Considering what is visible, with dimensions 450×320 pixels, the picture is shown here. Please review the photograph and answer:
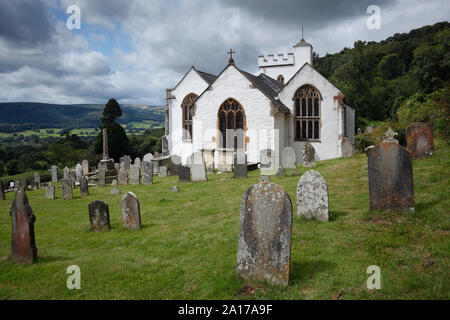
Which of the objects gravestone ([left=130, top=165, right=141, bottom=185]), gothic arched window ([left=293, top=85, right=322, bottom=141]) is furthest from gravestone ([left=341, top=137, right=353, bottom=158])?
gravestone ([left=130, top=165, right=141, bottom=185])

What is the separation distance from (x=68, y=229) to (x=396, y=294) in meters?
8.49

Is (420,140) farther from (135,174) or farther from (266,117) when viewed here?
(135,174)

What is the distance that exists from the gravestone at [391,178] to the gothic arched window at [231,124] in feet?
45.1

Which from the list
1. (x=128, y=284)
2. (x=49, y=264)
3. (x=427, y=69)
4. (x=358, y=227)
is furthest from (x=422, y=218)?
(x=427, y=69)

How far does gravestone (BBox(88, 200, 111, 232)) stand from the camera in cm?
819

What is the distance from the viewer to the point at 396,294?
382cm

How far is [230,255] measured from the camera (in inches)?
217

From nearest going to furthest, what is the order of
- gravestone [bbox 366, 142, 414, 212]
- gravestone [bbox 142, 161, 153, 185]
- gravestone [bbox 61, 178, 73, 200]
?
gravestone [bbox 366, 142, 414, 212]
gravestone [bbox 61, 178, 73, 200]
gravestone [bbox 142, 161, 153, 185]

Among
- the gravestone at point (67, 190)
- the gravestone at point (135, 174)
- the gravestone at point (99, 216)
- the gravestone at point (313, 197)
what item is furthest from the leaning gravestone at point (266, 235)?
the gravestone at point (135, 174)

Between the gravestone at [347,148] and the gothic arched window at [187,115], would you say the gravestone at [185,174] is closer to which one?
the gravestone at [347,148]

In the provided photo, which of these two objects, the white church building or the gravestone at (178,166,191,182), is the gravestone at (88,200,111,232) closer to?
the gravestone at (178,166,191,182)

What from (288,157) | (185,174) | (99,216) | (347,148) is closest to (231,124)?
(288,157)

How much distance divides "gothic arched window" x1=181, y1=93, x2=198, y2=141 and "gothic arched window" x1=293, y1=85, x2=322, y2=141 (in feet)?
31.1
